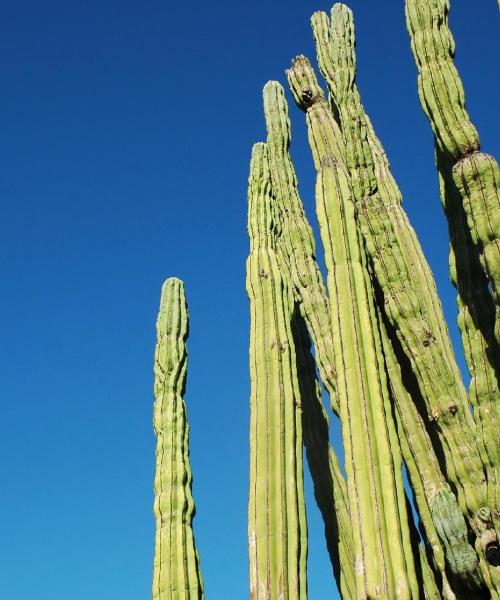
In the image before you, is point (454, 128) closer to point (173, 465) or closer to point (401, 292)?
point (401, 292)

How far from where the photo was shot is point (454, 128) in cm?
551

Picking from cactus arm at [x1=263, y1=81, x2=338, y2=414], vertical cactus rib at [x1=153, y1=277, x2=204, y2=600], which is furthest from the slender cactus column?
vertical cactus rib at [x1=153, y1=277, x2=204, y2=600]

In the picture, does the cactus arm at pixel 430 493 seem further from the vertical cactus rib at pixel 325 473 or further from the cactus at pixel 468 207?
the vertical cactus rib at pixel 325 473

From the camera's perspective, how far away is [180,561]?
243 inches

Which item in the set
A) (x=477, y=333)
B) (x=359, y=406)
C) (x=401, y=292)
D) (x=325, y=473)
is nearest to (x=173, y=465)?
(x=325, y=473)

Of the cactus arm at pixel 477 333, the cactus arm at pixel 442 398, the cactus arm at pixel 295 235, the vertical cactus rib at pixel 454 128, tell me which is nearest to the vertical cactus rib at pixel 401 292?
the cactus arm at pixel 442 398

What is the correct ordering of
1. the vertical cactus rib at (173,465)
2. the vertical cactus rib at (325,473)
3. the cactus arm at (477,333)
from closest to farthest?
the cactus arm at (477,333), the vertical cactus rib at (173,465), the vertical cactus rib at (325,473)

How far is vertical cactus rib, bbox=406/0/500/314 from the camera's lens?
4.96 meters

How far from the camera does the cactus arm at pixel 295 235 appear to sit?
7.05 m

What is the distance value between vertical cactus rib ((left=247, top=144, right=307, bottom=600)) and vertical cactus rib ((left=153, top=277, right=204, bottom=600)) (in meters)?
0.84

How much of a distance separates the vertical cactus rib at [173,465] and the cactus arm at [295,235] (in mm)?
1224

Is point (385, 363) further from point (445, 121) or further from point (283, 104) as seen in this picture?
point (283, 104)

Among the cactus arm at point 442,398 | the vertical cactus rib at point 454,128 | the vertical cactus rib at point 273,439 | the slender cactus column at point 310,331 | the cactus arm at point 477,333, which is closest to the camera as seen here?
the vertical cactus rib at point 454,128

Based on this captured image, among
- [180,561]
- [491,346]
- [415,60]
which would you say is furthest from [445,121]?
[180,561]
